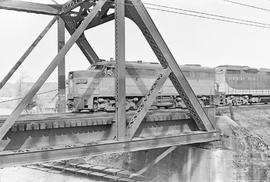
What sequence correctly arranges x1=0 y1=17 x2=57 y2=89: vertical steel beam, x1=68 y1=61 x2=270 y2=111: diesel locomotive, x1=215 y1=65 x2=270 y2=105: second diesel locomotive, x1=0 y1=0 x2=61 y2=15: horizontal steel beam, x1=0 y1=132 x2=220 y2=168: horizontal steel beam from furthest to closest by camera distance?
x1=215 y1=65 x2=270 y2=105: second diesel locomotive
x1=68 y1=61 x2=270 y2=111: diesel locomotive
x1=0 y1=17 x2=57 y2=89: vertical steel beam
x1=0 y1=0 x2=61 y2=15: horizontal steel beam
x1=0 y1=132 x2=220 y2=168: horizontal steel beam

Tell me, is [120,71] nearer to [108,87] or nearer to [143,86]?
[108,87]

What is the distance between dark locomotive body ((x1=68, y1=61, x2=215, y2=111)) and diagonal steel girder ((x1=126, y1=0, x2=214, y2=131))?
6417mm

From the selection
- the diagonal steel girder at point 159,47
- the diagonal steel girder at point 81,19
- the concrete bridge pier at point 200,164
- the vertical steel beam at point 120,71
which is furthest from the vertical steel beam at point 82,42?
the concrete bridge pier at point 200,164

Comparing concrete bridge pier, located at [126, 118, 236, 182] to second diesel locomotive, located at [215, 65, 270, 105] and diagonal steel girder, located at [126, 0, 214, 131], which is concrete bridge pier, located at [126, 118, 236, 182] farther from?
second diesel locomotive, located at [215, 65, 270, 105]

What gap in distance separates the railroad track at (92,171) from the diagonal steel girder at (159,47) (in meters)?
8.67

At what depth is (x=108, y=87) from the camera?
1967 cm

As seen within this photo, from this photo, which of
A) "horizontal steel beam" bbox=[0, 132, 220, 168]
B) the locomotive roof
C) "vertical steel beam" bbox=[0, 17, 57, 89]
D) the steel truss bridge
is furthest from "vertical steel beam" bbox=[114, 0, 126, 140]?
the locomotive roof

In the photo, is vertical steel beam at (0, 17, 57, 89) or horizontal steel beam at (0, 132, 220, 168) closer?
horizontal steel beam at (0, 132, 220, 168)

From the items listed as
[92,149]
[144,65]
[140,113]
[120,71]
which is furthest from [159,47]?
[144,65]

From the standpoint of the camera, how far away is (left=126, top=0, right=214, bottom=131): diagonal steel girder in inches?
491

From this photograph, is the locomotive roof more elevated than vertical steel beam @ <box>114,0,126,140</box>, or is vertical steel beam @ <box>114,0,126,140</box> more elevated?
the locomotive roof

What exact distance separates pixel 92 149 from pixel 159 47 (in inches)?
194

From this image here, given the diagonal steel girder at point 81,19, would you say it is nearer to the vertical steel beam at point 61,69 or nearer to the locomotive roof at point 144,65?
the vertical steel beam at point 61,69

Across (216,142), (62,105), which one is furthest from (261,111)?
(62,105)
